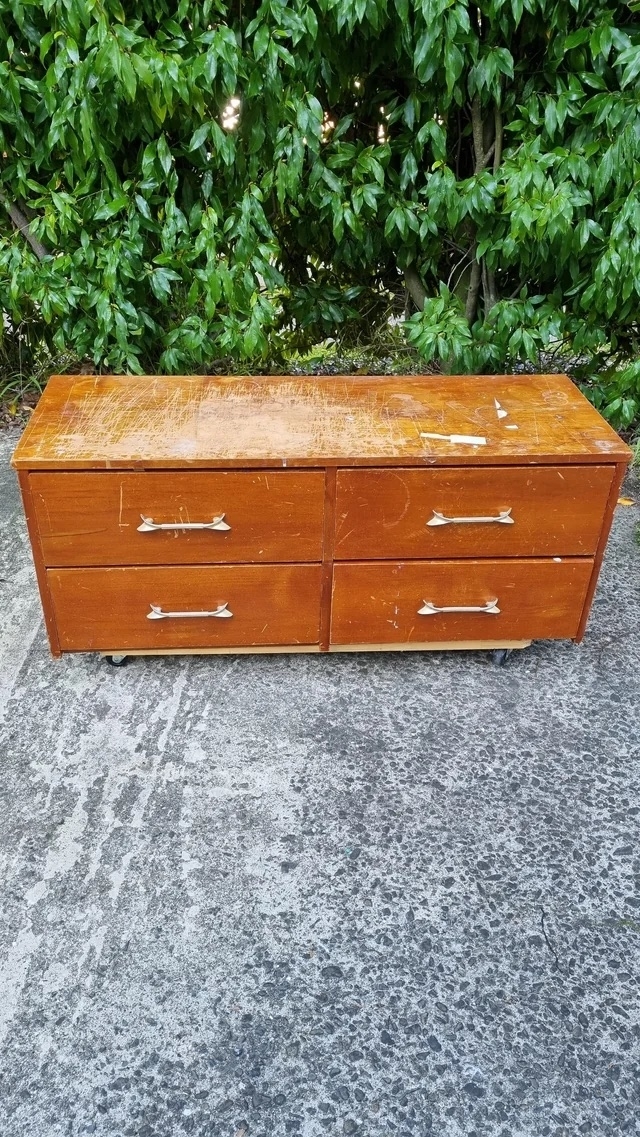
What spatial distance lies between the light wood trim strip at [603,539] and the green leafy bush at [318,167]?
76 cm

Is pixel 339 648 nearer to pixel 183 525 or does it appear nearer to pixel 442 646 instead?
pixel 442 646

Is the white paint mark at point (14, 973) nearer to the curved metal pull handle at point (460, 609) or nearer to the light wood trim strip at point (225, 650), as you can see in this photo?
the light wood trim strip at point (225, 650)

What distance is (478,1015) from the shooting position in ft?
4.70

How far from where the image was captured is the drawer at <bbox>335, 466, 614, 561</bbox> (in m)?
1.89

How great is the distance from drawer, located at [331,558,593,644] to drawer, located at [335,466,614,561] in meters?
0.04

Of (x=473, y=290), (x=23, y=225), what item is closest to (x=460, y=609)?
(x=473, y=290)

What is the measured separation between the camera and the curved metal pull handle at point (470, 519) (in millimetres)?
1944

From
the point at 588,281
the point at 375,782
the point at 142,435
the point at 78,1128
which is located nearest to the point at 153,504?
the point at 142,435

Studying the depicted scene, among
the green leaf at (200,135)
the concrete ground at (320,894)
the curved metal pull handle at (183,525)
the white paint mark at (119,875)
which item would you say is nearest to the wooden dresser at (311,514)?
the curved metal pull handle at (183,525)

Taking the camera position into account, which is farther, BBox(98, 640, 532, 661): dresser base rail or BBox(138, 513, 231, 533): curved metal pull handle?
BBox(98, 640, 532, 661): dresser base rail

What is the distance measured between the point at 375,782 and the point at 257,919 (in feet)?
1.37

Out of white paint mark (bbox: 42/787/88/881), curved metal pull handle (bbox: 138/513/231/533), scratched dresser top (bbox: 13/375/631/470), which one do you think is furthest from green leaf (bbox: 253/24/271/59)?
white paint mark (bbox: 42/787/88/881)

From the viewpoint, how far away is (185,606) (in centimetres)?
204

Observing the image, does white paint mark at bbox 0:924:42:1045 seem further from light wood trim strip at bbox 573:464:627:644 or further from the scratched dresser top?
light wood trim strip at bbox 573:464:627:644
